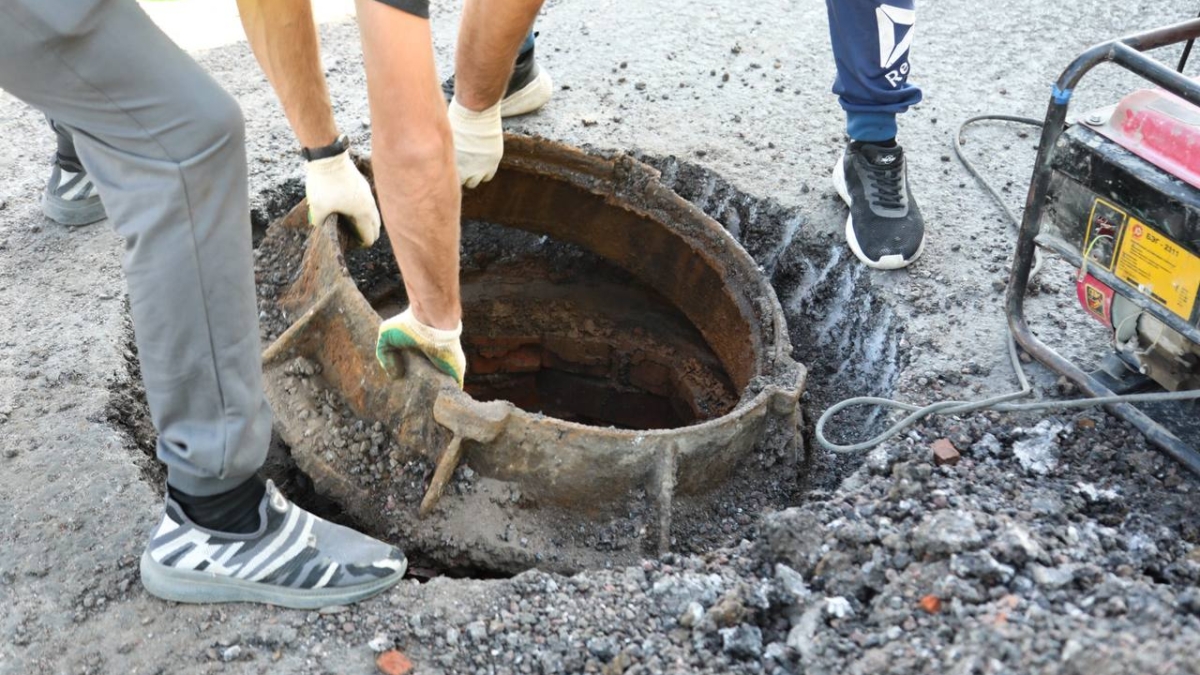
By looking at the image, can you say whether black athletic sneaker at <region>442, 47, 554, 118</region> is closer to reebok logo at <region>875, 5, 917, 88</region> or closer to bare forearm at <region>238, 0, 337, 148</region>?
bare forearm at <region>238, 0, 337, 148</region>

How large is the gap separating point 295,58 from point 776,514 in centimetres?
176

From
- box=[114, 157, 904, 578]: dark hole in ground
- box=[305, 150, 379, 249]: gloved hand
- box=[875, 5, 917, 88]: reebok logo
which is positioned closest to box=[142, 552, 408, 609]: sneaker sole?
box=[114, 157, 904, 578]: dark hole in ground

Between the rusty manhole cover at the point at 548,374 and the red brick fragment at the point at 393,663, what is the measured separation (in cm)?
46

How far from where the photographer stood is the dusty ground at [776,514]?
2094 millimetres

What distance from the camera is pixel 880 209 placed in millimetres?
3412

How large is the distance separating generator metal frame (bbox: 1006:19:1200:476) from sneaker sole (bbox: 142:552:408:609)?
185cm

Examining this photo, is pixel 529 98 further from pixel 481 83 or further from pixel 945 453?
pixel 945 453

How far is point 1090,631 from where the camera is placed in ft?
6.14

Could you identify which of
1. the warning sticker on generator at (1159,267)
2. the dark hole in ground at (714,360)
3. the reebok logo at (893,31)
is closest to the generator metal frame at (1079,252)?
the warning sticker on generator at (1159,267)

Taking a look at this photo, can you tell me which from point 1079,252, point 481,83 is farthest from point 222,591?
point 1079,252

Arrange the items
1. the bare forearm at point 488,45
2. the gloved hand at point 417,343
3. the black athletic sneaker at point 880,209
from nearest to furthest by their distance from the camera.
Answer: the gloved hand at point 417,343 → the bare forearm at point 488,45 → the black athletic sneaker at point 880,209

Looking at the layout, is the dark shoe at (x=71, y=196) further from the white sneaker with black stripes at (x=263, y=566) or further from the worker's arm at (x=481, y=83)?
the white sneaker with black stripes at (x=263, y=566)

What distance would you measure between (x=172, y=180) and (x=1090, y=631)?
179 centimetres

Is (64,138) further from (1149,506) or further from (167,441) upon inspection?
(1149,506)
